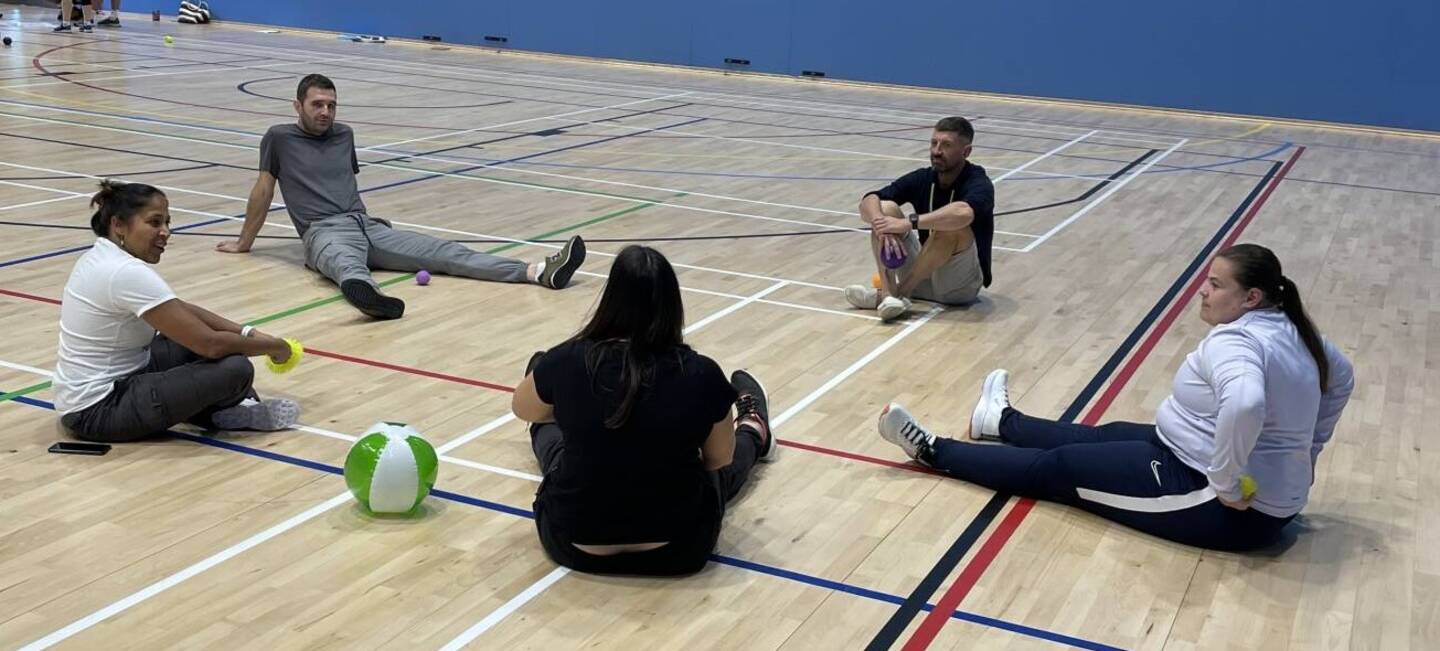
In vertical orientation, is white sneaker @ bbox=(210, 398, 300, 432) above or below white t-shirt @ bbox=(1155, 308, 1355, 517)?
below

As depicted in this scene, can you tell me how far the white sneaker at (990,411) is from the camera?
5219mm

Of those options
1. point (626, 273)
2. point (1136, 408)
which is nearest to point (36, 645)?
point (626, 273)

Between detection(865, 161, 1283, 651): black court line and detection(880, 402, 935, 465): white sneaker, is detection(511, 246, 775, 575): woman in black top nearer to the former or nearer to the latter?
detection(865, 161, 1283, 651): black court line

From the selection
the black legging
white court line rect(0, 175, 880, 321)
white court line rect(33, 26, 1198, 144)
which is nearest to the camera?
the black legging

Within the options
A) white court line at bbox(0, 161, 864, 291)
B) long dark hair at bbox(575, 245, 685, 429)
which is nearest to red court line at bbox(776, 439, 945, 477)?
long dark hair at bbox(575, 245, 685, 429)

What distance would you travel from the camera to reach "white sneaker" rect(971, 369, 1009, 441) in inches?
205

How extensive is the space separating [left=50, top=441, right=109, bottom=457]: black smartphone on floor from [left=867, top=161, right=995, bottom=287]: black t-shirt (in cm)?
388

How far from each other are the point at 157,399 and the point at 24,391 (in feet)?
2.83

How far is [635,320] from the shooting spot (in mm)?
3725

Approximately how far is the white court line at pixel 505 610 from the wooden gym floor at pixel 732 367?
10 millimetres

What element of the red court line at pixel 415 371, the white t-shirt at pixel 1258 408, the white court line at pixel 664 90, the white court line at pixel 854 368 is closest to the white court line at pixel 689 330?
the red court line at pixel 415 371

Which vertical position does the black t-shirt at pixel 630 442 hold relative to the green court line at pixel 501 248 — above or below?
above

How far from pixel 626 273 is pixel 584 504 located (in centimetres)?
65

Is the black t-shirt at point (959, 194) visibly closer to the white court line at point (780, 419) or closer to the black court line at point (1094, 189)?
the white court line at point (780, 419)
